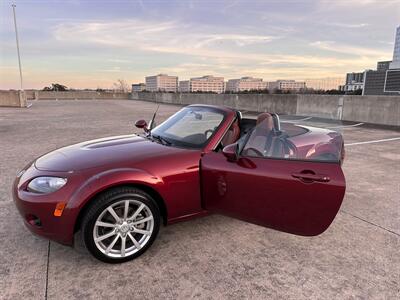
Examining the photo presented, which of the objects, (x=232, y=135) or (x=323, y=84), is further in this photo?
(x=323, y=84)

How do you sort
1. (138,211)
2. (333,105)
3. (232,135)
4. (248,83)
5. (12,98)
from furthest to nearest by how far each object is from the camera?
(248,83)
(12,98)
(333,105)
(232,135)
(138,211)

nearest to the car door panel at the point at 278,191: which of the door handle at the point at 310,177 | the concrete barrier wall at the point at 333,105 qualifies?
the door handle at the point at 310,177

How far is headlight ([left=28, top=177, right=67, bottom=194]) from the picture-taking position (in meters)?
2.49

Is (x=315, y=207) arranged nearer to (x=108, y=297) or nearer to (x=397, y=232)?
(x=397, y=232)

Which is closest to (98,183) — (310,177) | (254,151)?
(254,151)

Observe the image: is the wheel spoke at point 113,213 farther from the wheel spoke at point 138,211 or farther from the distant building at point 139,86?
the distant building at point 139,86

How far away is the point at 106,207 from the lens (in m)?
2.49

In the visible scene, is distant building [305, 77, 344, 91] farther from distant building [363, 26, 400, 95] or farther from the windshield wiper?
distant building [363, 26, 400, 95]

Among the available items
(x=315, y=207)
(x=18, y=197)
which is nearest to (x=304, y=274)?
(x=315, y=207)

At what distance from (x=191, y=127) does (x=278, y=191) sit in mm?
1432

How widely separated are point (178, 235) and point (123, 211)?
775 millimetres

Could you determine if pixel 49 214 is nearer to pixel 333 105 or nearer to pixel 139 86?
pixel 333 105

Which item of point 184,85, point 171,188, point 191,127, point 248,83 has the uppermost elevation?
point 248,83

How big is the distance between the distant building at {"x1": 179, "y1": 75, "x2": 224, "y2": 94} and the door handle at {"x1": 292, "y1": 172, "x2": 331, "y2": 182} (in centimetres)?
6566
